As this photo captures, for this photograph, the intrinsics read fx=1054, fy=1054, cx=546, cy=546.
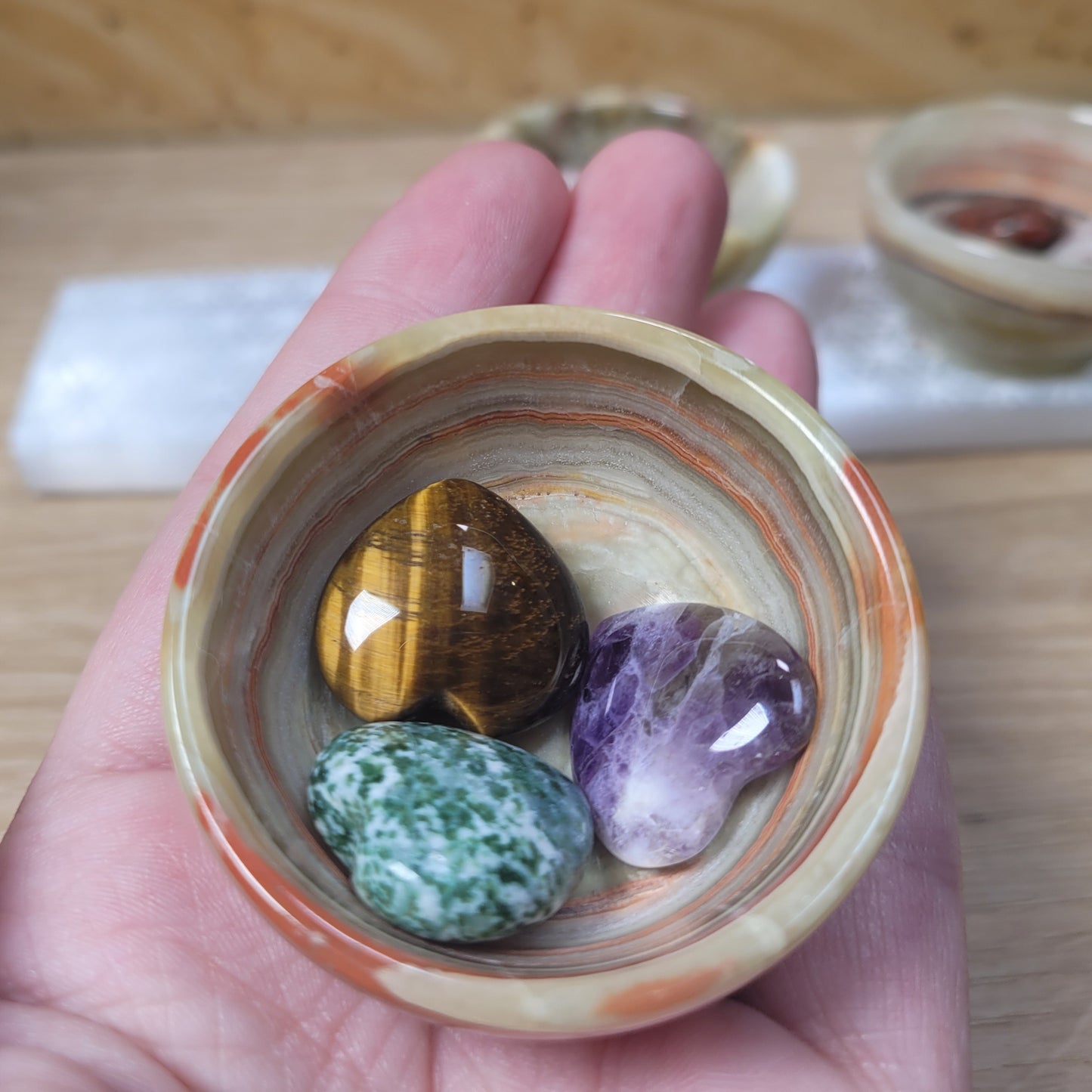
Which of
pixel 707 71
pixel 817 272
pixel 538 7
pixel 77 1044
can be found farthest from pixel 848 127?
pixel 77 1044

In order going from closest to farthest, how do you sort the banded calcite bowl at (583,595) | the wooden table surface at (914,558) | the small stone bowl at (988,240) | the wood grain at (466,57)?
the banded calcite bowl at (583,595), the wooden table surface at (914,558), the small stone bowl at (988,240), the wood grain at (466,57)

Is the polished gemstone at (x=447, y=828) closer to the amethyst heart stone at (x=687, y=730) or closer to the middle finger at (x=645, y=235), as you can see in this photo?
the amethyst heart stone at (x=687, y=730)

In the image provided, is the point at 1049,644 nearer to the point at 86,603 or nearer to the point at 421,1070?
the point at 421,1070

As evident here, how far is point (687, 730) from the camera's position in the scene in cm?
63

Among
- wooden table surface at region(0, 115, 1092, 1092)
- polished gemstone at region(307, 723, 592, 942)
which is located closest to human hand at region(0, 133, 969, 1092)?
polished gemstone at region(307, 723, 592, 942)

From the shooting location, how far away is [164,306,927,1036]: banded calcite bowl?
501mm

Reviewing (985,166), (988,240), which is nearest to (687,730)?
(988,240)

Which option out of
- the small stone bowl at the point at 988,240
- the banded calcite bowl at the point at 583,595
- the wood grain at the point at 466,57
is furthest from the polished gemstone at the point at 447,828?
the wood grain at the point at 466,57

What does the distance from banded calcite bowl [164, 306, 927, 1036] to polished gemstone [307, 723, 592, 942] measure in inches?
0.7

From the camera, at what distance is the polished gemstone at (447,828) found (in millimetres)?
548

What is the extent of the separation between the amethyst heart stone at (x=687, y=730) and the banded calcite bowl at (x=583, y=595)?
0.07 ft

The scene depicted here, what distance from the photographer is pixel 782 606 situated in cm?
71

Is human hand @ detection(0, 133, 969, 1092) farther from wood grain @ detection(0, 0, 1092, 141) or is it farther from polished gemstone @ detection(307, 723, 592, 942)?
wood grain @ detection(0, 0, 1092, 141)

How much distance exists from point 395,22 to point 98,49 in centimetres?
42
